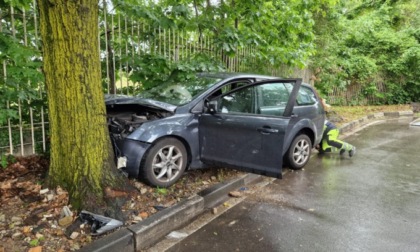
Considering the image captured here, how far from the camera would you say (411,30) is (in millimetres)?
15227

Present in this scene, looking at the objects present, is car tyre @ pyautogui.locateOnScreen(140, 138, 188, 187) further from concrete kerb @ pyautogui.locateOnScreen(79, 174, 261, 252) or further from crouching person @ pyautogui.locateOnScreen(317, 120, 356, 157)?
crouching person @ pyautogui.locateOnScreen(317, 120, 356, 157)

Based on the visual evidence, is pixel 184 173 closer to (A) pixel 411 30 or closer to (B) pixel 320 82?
(B) pixel 320 82

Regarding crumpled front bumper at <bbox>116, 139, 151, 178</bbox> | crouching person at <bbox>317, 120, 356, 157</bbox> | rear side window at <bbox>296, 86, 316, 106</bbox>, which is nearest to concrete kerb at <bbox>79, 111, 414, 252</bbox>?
crumpled front bumper at <bbox>116, 139, 151, 178</bbox>

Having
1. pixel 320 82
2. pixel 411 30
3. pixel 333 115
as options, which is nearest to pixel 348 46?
pixel 411 30

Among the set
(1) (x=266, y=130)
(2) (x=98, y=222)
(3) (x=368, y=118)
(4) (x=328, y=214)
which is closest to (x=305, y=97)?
(1) (x=266, y=130)

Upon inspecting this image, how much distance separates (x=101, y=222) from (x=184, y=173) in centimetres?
173

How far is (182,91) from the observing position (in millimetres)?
4922

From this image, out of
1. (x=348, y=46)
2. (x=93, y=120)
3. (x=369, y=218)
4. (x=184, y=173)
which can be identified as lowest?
(x=369, y=218)

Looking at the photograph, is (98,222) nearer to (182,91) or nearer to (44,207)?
(44,207)

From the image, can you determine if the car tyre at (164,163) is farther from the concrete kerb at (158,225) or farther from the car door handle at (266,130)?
the car door handle at (266,130)

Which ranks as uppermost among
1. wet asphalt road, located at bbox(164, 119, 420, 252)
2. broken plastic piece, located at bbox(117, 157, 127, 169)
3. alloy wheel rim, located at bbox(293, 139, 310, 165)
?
broken plastic piece, located at bbox(117, 157, 127, 169)

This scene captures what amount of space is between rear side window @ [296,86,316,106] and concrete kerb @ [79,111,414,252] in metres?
1.91

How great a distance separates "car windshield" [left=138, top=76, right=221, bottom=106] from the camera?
4.71 m

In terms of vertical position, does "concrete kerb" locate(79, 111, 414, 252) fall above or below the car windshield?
below
